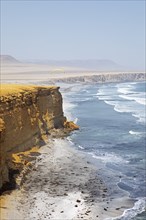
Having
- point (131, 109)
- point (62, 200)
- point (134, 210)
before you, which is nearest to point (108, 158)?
point (62, 200)

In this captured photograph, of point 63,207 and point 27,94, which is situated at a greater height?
point 27,94

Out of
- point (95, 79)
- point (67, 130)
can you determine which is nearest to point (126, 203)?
point (67, 130)

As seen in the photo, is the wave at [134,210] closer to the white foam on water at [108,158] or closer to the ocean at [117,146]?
the ocean at [117,146]

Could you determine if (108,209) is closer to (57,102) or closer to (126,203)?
(126,203)

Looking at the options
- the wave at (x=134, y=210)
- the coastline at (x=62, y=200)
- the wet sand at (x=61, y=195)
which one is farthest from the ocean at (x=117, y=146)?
the wet sand at (x=61, y=195)

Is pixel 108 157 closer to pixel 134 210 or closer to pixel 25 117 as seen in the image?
pixel 25 117

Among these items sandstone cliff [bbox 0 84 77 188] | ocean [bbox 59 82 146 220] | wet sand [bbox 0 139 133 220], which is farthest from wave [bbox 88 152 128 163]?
sandstone cliff [bbox 0 84 77 188]

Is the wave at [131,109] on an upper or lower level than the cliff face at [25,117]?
lower
